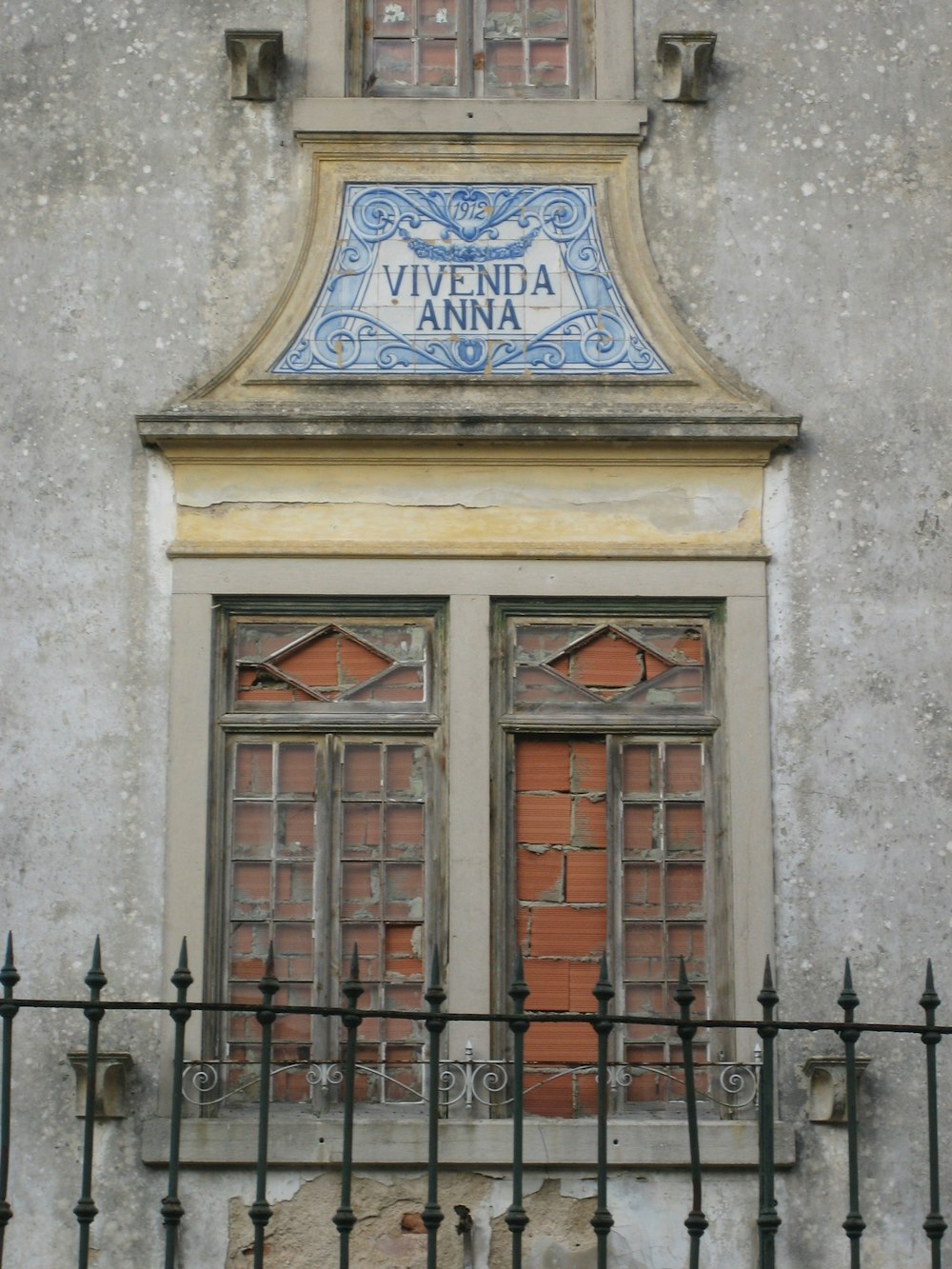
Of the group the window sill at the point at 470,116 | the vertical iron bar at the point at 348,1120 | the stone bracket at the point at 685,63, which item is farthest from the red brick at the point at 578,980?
the stone bracket at the point at 685,63

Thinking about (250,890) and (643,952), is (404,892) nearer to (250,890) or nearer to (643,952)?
(250,890)

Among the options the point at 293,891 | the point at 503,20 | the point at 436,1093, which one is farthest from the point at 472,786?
the point at 503,20

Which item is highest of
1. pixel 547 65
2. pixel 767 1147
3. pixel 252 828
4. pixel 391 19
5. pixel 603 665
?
pixel 391 19

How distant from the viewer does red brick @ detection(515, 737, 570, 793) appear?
795cm

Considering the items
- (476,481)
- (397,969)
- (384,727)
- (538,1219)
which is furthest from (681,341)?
(538,1219)

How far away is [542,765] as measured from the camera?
7.96 m

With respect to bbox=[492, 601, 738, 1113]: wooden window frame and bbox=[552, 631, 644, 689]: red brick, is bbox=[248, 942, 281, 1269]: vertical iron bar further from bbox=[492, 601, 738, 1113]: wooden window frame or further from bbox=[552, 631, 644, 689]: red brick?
bbox=[552, 631, 644, 689]: red brick

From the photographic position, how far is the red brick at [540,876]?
25.8ft

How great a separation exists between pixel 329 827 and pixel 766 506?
211 centimetres

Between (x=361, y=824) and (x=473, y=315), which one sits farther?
(x=473, y=315)

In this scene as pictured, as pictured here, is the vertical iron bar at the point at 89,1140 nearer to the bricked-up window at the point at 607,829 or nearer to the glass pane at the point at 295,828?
the glass pane at the point at 295,828

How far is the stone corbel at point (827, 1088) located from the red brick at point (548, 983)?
0.94 meters

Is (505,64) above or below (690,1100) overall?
above

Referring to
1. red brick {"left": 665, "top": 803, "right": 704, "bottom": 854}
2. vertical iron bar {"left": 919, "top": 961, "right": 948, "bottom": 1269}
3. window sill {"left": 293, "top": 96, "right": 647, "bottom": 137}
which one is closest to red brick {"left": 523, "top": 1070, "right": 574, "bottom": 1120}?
red brick {"left": 665, "top": 803, "right": 704, "bottom": 854}
